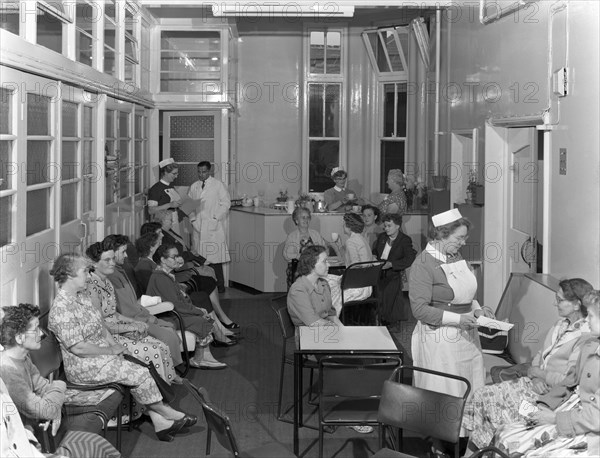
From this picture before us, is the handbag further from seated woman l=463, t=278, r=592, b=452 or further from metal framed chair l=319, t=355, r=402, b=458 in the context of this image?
seated woman l=463, t=278, r=592, b=452

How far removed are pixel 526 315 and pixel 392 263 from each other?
2.75m

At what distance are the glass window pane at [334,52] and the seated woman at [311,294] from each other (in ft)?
25.0

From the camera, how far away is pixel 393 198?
1177 cm

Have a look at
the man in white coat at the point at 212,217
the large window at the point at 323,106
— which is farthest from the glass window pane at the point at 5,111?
the large window at the point at 323,106

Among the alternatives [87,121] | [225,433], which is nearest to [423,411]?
[225,433]

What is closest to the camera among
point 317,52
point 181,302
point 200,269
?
point 181,302

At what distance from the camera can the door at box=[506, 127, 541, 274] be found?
26.3 ft

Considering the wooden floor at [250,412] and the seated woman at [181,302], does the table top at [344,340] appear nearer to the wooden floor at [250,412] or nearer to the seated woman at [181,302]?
the wooden floor at [250,412]

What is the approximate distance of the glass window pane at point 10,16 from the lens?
17.8ft

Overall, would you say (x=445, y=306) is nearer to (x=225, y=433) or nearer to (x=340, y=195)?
(x=225, y=433)

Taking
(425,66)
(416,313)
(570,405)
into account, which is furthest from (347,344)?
(425,66)

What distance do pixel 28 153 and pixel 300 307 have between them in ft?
7.01

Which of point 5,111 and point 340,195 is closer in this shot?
point 5,111

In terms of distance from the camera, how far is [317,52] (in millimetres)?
14148
